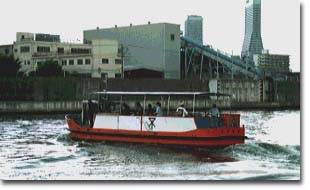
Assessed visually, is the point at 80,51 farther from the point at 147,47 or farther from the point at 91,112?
the point at 91,112

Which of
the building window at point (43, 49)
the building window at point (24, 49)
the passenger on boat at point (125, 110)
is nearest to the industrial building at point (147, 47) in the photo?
the building window at point (43, 49)

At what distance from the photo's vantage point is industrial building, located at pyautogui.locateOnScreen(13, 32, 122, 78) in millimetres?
55594

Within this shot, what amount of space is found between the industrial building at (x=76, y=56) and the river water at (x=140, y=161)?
34.2 metres

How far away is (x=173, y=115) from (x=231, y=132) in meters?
2.09

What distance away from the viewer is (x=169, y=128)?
17500 millimetres

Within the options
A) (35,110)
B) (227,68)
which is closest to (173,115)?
(35,110)

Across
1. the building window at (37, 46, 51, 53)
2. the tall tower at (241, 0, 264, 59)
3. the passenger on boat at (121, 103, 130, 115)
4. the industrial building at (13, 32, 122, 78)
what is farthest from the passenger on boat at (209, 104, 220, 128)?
the building window at (37, 46, 51, 53)

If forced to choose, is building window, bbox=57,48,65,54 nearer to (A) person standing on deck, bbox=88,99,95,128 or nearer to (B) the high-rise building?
(A) person standing on deck, bbox=88,99,95,128

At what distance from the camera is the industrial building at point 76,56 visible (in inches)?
2189

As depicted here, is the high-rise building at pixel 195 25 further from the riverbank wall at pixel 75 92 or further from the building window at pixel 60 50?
the building window at pixel 60 50

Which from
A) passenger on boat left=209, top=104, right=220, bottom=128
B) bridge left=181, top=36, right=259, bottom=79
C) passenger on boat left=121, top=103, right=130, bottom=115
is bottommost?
passenger on boat left=209, top=104, right=220, bottom=128

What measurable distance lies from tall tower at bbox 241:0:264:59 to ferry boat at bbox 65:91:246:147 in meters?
4.63

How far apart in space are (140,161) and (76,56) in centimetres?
4242

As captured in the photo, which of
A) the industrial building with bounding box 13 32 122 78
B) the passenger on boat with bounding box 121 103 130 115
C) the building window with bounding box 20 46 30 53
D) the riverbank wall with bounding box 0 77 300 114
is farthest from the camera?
the building window with bounding box 20 46 30 53
